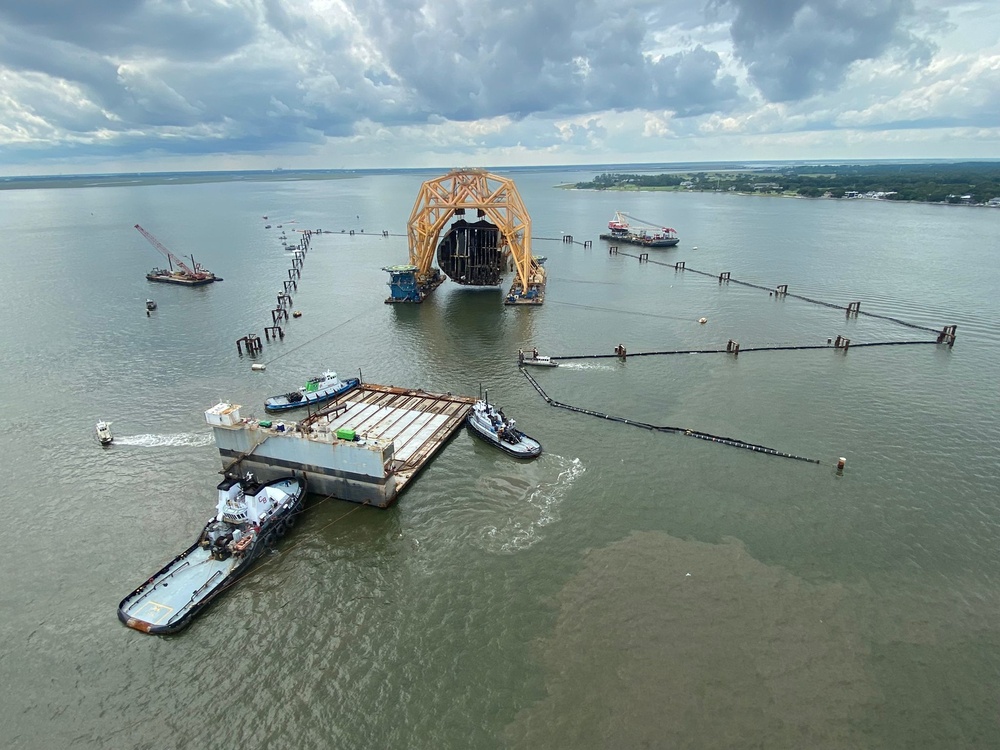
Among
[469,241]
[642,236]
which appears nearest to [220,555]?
[469,241]

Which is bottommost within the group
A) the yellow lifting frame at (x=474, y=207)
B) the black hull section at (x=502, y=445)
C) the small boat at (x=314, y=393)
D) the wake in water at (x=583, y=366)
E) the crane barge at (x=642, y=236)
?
the wake in water at (x=583, y=366)

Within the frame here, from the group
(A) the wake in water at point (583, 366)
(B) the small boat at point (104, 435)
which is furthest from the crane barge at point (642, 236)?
(B) the small boat at point (104, 435)

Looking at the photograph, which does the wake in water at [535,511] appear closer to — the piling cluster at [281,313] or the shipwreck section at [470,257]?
the piling cluster at [281,313]

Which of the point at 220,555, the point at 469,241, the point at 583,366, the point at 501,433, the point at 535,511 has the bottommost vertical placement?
the point at 535,511

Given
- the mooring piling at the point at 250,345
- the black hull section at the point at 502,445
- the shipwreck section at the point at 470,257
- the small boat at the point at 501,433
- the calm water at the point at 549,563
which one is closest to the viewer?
the calm water at the point at 549,563

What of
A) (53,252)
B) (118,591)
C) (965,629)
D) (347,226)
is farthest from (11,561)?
(347,226)

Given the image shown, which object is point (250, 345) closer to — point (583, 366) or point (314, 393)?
point (314, 393)
